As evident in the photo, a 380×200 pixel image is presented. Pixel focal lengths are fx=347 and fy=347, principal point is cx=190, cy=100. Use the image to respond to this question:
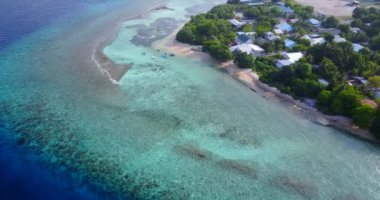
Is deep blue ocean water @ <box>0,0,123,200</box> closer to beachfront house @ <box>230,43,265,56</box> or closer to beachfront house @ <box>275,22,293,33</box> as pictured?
beachfront house @ <box>230,43,265,56</box>

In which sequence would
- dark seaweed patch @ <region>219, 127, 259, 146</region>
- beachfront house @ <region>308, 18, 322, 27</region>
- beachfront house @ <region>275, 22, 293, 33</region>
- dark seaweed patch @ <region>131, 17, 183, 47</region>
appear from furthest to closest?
beachfront house @ <region>308, 18, 322, 27</region>, beachfront house @ <region>275, 22, 293, 33</region>, dark seaweed patch @ <region>131, 17, 183, 47</region>, dark seaweed patch @ <region>219, 127, 259, 146</region>

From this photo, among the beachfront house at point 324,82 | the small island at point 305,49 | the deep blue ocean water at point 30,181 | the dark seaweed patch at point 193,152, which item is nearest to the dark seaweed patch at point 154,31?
the small island at point 305,49

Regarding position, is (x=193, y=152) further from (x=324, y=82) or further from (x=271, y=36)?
(x=271, y=36)

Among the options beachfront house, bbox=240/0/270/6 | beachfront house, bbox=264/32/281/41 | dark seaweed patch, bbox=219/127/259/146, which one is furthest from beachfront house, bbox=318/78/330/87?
beachfront house, bbox=240/0/270/6

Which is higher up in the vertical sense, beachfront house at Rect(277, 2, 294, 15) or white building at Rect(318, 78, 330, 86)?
beachfront house at Rect(277, 2, 294, 15)

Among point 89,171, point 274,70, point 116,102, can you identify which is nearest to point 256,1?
point 274,70

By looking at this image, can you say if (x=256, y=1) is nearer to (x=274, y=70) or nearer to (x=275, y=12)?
(x=275, y=12)
